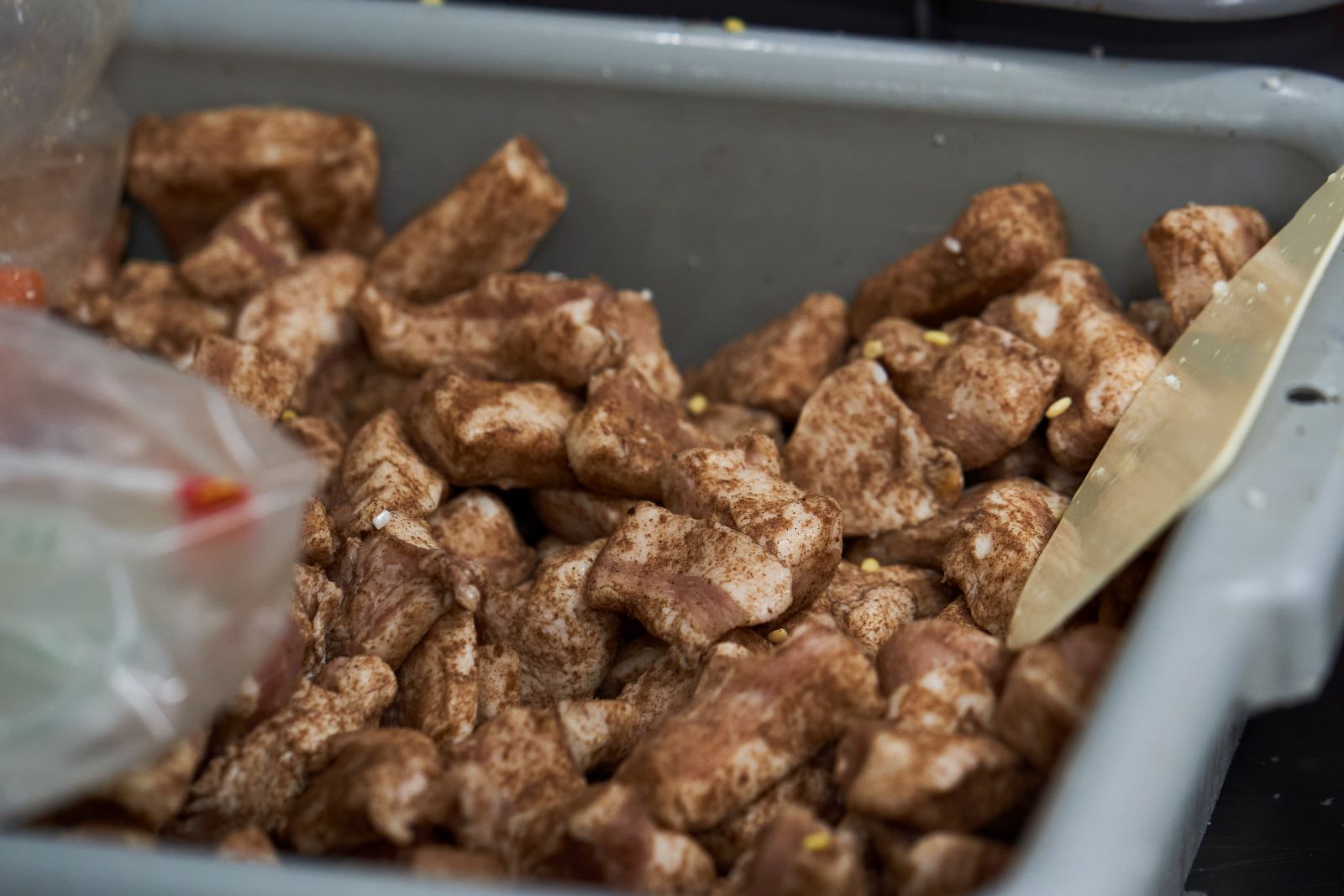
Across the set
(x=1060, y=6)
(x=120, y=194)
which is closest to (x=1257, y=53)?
(x=1060, y=6)

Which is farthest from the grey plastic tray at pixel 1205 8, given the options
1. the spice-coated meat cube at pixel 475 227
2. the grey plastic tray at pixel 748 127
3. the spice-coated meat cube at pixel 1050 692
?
the spice-coated meat cube at pixel 1050 692

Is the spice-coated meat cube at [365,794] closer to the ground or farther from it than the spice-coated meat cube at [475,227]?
closer to the ground

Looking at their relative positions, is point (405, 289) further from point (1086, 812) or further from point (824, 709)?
point (1086, 812)

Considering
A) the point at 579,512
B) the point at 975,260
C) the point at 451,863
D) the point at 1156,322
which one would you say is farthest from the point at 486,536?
the point at 1156,322

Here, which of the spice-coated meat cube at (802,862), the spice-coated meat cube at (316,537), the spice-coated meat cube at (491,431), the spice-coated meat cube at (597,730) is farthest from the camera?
the spice-coated meat cube at (491,431)

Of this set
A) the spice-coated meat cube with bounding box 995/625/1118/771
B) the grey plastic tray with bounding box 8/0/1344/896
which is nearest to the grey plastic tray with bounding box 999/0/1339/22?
the grey plastic tray with bounding box 8/0/1344/896

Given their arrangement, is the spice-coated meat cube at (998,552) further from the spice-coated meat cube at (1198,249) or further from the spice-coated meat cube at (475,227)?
the spice-coated meat cube at (475,227)

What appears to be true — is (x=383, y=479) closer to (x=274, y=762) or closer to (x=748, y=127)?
(x=274, y=762)
